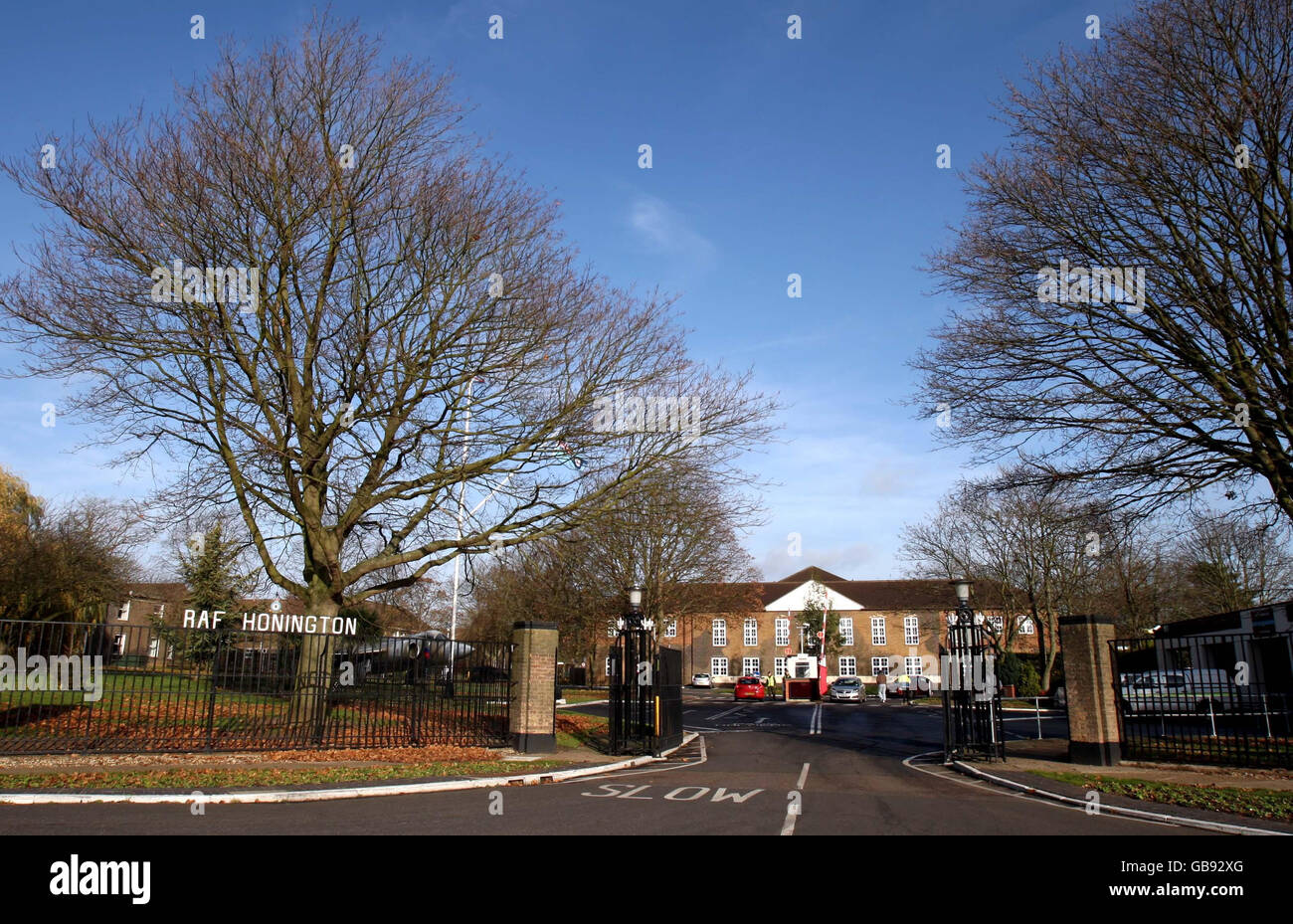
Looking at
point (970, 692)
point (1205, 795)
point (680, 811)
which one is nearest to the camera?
point (680, 811)

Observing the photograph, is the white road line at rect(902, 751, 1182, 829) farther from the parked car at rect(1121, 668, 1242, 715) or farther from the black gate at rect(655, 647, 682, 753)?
the black gate at rect(655, 647, 682, 753)

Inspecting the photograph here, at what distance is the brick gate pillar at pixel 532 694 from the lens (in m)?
16.5

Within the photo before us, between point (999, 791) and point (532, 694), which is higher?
point (532, 694)

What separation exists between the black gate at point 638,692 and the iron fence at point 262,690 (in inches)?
88.9

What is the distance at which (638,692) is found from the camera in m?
17.3

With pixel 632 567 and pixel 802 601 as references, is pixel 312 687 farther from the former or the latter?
pixel 802 601

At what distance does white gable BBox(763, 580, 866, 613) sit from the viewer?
7606 centimetres

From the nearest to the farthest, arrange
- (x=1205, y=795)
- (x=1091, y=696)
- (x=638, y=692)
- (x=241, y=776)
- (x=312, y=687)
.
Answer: (x=1205, y=795)
(x=241, y=776)
(x=1091, y=696)
(x=312, y=687)
(x=638, y=692)

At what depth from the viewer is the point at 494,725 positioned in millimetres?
17562

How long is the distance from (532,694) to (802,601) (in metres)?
62.6

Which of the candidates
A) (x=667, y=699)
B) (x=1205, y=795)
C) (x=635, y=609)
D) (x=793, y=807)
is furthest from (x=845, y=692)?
(x=793, y=807)
